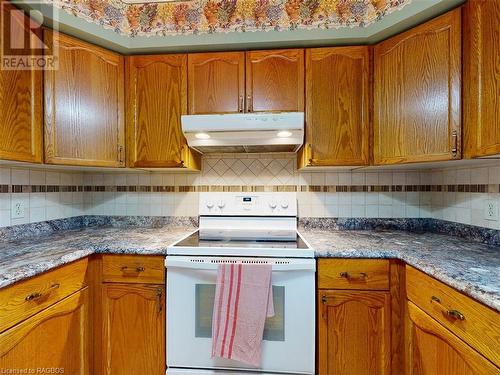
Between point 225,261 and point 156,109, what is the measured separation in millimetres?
1037

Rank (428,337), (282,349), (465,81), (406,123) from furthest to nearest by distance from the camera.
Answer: (406,123)
(282,349)
(465,81)
(428,337)

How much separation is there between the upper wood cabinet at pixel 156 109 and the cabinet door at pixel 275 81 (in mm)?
417

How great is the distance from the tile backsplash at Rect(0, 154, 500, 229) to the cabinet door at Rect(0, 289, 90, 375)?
784mm

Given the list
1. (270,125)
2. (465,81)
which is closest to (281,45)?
(270,125)

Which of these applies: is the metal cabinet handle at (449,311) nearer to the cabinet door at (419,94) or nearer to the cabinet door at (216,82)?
the cabinet door at (419,94)

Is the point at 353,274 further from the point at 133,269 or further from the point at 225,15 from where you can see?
the point at 225,15

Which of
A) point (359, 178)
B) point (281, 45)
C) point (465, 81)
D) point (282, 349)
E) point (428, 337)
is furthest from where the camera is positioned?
point (359, 178)

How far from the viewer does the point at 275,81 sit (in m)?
1.64

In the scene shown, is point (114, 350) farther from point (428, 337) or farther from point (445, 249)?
point (445, 249)

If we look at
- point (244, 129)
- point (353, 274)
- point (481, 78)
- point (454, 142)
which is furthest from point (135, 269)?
point (481, 78)

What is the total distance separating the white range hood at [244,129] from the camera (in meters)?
1.52

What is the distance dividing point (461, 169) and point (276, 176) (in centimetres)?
113

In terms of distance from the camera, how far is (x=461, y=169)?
1639mm

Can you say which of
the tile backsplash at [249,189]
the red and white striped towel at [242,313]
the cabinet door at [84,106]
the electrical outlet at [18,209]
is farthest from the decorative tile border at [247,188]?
the red and white striped towel at [242,313]
